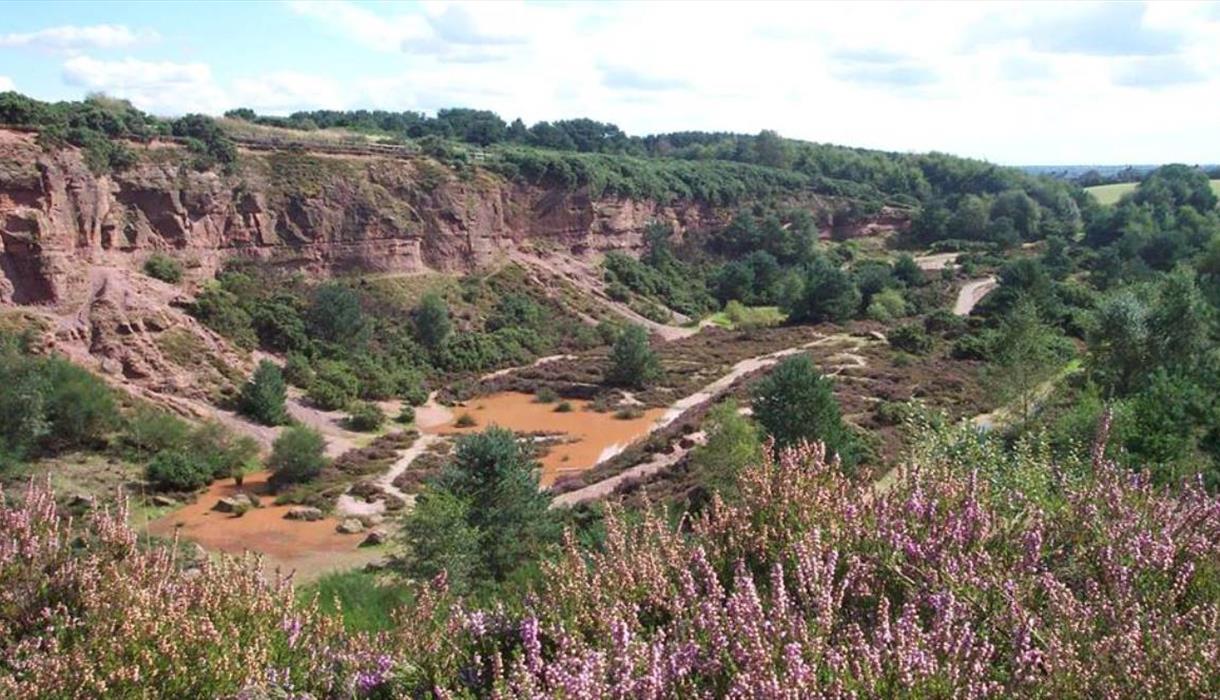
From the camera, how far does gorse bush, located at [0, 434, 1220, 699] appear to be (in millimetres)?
4723

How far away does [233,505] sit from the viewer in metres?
29.5

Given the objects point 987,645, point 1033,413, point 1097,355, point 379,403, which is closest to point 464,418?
point 379,403

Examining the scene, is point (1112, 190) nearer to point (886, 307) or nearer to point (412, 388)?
point (886, 307)

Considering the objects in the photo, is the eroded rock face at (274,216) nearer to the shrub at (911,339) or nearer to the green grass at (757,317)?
the green grass at (757,317)

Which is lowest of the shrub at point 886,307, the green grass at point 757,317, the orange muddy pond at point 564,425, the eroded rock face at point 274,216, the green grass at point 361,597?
the orange muddy pond at point 564,425

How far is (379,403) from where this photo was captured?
42562 mm

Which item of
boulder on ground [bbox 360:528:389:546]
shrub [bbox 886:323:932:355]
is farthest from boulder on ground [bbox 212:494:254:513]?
shrub [bbox 886:323:932:355]

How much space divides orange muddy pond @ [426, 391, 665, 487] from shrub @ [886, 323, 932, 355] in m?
17.8

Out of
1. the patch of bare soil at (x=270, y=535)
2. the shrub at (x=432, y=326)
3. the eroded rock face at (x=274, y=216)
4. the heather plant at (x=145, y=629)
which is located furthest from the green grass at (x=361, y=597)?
the shrub at (x=432, y=326)

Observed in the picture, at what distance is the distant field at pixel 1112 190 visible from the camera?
391ft


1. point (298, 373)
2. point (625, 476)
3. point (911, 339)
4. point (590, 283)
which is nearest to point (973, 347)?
point (911, 339)

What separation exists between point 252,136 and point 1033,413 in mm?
44774

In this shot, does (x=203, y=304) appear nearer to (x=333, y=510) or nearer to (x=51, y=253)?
(x=51, y=253)

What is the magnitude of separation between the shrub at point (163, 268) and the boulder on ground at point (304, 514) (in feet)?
62.8
